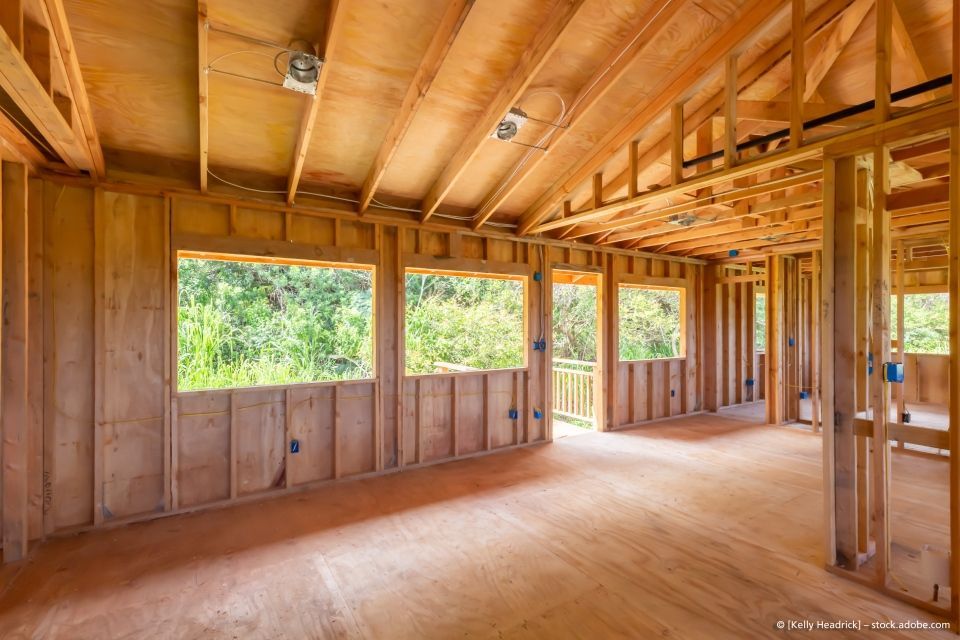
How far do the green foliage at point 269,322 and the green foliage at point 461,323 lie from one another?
4.24 feet

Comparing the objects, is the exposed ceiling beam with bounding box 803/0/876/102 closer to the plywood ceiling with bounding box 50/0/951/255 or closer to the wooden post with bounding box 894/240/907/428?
the plywood ceiling with bounding box 50/0/951/255

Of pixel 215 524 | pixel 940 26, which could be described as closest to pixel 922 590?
pixel 940 26

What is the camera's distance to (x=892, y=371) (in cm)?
256

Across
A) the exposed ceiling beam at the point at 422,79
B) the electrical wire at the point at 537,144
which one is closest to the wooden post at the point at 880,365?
the electrical wire at the point at 537,144

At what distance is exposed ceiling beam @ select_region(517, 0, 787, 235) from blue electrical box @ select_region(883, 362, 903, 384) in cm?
238

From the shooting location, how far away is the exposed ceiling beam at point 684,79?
9.50 feet

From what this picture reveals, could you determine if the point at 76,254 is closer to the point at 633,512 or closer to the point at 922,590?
the point at 633,512

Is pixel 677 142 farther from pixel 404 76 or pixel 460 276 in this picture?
pixel 460 276

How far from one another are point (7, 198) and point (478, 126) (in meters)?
3.54

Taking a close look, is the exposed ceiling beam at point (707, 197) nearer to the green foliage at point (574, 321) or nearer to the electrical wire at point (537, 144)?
the electrical wire at point (537, 144)

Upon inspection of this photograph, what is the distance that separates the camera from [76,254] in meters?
3.44

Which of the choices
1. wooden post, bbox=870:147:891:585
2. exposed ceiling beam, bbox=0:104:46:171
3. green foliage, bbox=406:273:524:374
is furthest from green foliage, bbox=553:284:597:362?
exposed ceiling beam, bbox=0:104:46:171

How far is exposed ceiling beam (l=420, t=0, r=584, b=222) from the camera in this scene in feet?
8.75

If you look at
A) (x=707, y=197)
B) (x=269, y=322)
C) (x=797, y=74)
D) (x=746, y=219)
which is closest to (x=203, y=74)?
(x=797, y=74)
